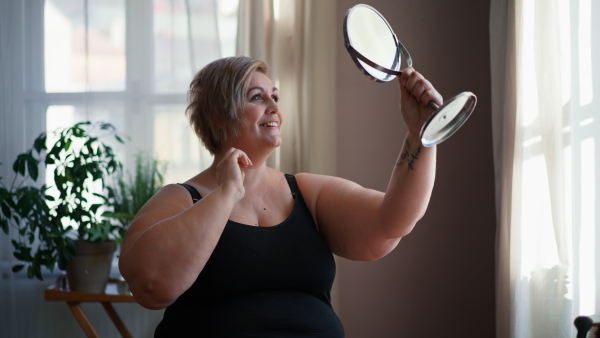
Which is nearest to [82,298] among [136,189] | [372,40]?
[136,189]

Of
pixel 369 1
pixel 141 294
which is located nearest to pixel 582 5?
pixel 369 1

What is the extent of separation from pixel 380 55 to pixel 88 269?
170cm

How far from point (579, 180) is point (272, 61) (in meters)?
1.41

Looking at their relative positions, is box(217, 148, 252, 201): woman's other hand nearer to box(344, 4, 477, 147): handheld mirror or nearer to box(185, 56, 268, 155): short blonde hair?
box(185, 56, 268, 155): short blonde hair

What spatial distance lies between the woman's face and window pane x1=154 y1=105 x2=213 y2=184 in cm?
139

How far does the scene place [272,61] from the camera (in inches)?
108

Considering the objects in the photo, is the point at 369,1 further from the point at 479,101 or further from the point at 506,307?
the point at 506,307

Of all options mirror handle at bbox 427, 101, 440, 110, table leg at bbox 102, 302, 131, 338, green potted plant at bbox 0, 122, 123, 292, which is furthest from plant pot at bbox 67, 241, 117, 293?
mirror handle at bbox 427, 101, 440, 110

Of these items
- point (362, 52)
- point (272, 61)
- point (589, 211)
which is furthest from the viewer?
point (272, 61)

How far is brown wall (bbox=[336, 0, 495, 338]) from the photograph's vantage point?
9.25 feet

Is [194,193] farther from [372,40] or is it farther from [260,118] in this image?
[372,40]

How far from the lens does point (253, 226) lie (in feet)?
4.67

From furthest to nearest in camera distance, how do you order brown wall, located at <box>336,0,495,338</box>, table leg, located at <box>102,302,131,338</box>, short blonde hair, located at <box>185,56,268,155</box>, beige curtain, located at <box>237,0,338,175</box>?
brown wall, located at <box>336,0,495,338</box>, beige curtain, located at <box>237,0,338,175</box>, table leg, located at <box>102,302,131,338</box>, short blonde hair, located at <box>185,56,268,155</box>

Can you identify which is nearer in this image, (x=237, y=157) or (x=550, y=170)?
(x=237, y=157)
